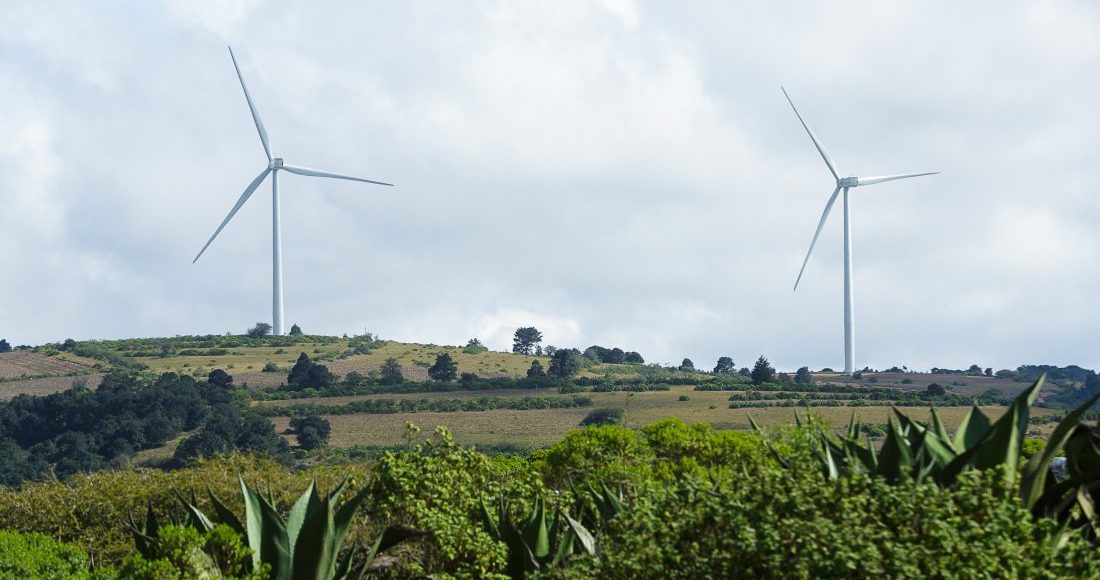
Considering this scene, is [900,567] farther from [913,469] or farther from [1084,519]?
[1084,519]

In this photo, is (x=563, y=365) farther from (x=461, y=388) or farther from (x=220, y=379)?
(x=220, y=379)

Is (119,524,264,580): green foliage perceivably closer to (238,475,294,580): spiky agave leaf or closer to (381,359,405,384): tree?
(238,475,294,580): spiky agave leaf

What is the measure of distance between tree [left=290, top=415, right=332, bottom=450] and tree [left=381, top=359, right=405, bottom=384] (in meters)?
20.1

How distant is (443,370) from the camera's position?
363 feet

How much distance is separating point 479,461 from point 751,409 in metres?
65.4

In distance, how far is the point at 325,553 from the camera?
46.2ft

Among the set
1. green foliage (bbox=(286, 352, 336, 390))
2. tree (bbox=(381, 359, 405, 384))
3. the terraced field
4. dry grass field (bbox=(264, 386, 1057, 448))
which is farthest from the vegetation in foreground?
the terraced field

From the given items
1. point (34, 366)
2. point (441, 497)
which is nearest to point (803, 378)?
point (34, 366)

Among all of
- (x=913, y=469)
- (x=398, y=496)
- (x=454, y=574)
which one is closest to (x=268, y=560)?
(x=454, y=574)

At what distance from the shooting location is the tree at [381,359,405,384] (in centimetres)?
10494

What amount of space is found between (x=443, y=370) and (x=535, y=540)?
9615 cm

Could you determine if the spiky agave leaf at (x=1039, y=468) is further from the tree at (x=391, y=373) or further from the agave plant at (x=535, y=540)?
the tree at (x=391, y=373)

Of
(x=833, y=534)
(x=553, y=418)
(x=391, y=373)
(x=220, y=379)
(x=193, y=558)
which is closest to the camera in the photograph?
(x=833, y=534)

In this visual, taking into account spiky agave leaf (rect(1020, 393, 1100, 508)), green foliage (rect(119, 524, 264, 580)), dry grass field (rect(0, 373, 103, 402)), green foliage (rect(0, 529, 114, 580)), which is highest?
dry grass field (rect(0, 373, 103, 402))
